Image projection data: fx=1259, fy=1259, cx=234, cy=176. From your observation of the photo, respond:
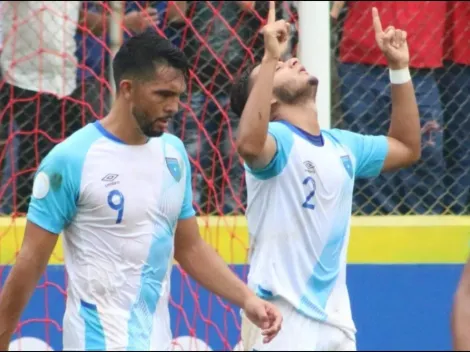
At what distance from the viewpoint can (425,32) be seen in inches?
254

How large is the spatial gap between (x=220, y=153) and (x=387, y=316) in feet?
3.86

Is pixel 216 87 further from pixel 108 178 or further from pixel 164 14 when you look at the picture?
pixel 108 178

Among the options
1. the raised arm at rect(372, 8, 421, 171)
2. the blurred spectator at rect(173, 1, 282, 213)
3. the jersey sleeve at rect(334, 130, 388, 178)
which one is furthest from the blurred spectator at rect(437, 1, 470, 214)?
the jersey sleeve at rect(334, 130, 388, 178)

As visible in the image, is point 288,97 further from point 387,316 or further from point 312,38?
point 387,316

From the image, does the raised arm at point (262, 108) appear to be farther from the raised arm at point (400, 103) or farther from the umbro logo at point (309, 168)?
the raised arm at point (400, 103)

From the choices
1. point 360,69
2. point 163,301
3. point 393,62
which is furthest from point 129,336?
point 360,69

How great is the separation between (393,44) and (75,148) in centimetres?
150

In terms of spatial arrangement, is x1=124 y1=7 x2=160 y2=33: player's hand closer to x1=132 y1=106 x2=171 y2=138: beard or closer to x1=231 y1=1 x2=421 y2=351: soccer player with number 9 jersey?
x1=231 y1=1 x2=421 y2=351: soccer player with number 9 jersey

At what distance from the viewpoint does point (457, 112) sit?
6.46 meters

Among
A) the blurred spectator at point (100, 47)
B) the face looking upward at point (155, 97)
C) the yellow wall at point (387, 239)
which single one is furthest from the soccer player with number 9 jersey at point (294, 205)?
the blurred spectator at point (100, 47)

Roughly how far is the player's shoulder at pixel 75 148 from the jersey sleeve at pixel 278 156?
2.27ft

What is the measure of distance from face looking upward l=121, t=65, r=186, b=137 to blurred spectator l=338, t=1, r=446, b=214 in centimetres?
233

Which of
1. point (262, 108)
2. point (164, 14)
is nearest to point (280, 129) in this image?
point (262, 108)

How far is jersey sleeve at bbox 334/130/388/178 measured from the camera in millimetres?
4848
